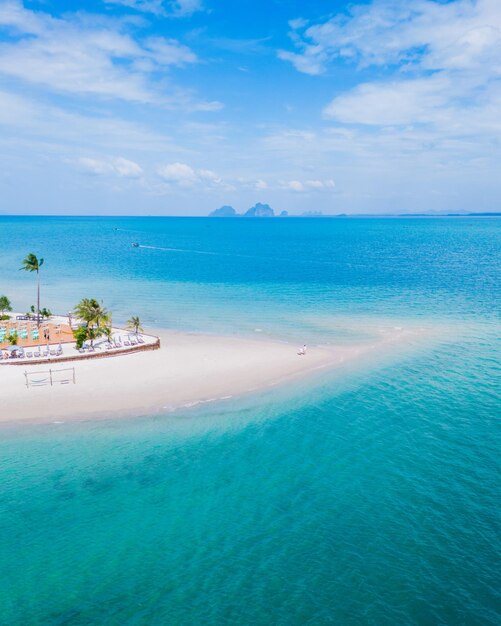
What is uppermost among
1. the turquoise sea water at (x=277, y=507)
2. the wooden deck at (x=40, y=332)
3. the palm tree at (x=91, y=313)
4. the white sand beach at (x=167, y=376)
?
the palm tree at (x=91, y=313)

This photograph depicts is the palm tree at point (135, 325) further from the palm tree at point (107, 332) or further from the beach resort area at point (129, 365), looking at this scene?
the palm tree at point (107, 332)

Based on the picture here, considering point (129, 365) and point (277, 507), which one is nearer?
point (277, 507)

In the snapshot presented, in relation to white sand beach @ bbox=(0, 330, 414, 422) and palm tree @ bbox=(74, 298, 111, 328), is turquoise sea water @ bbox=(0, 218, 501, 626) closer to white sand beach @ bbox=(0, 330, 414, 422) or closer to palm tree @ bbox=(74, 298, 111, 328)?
white sand beach @ bbox=(0, 330, 414, 422)

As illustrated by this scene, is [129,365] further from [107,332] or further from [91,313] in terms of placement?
[91,313]

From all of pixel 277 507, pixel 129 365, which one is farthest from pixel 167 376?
pixel 277 507

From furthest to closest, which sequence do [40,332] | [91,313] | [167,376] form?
[40,332], [91,313], [167,376]

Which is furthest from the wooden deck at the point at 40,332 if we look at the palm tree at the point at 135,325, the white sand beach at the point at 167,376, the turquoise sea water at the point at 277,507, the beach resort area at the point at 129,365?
the turquoise sea water at the point at 277,507

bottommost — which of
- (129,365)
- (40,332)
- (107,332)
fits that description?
(129,365)

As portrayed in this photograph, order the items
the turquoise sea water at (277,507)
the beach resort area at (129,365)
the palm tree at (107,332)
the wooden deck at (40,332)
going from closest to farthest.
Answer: the turquoise sea water at (277,507), the beach resort area at (129,365), the palm tree at (107,332), the wooden deck at (40,332)

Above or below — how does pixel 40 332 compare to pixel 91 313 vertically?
below
